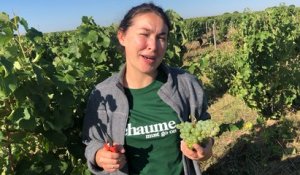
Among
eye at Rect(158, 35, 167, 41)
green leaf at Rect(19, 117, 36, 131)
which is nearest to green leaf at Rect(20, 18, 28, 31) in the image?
green leaf at Rect(19, 117, 36, 131)

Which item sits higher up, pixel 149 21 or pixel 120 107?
pixel 149 21

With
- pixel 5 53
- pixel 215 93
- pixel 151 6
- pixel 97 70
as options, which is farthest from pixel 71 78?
pixel 215 93

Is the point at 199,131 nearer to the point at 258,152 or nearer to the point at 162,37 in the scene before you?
the point at 162,37

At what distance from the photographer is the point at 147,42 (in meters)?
2.36

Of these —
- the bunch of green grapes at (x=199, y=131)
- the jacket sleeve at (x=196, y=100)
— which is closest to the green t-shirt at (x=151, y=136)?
the jacket sleeve at (x=196, y=100)

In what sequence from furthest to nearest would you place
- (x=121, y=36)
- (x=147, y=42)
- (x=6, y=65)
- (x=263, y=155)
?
(x=263, y=155) < (x=121, y=36) < (x=147, y=42) < (x=6, y=65)

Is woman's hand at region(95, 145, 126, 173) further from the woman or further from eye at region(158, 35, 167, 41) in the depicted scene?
eye at region(158, 35, 167, 41)

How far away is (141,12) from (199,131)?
792mm

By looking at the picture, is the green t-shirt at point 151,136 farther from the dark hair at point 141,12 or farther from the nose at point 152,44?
the dark hair at point 141,12

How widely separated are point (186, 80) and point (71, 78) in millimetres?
678

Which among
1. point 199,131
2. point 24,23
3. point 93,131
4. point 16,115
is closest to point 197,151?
point 199,131

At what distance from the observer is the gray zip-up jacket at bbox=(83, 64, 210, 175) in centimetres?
246

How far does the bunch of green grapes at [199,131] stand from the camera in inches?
82.3

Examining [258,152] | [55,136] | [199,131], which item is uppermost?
[199,131]
